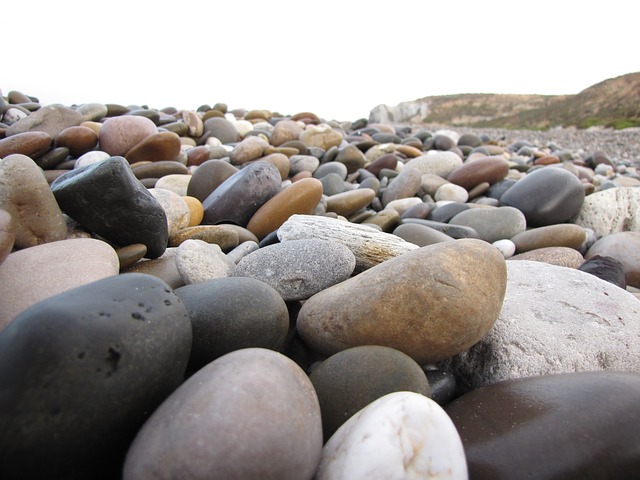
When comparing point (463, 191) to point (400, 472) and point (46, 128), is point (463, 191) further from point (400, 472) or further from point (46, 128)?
point (46, 128)

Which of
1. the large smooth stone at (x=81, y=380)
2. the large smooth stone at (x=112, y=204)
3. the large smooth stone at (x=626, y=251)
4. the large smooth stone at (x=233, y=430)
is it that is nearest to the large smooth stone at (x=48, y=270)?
the large smooth stone at (x=112, y=204)

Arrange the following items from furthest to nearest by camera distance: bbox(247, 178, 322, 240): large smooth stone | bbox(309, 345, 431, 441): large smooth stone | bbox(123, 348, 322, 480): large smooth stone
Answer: bbox(247, 178, 322, 240): large smooth stone
bbox(309, 345, 431, 441): large smooth stone
bbox(123, 348, 322, 480): large smooth stone

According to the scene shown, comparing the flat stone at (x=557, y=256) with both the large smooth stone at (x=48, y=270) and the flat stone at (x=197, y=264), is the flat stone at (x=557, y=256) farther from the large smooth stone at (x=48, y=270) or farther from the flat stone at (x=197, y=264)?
the large smooth stone at (x=48, y=270)

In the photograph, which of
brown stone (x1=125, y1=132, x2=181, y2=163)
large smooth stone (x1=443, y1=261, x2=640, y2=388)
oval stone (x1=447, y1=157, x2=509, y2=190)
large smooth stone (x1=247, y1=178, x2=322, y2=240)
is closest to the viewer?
large smooth stone (x1=443, y1=261, x2=640, y2=388)

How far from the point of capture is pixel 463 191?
4.65m

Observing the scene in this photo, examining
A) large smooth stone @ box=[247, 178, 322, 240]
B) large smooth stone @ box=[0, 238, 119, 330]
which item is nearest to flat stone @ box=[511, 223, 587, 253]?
large smooth stone @ box=[247, 178, 322, 240]

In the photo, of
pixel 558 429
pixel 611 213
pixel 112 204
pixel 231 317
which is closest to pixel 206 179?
pixel 112 204

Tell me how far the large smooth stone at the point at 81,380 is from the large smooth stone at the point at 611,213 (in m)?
4.09

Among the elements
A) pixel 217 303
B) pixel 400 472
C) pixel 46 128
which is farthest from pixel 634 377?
pixel 46 128

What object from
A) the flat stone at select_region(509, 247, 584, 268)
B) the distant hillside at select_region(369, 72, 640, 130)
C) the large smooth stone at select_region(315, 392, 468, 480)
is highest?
the distant hillside at select_region(369, 72, 640, 130)

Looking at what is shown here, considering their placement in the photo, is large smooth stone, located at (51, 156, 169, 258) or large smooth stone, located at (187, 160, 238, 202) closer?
large smooth stone, located at (51, 156, 169, 258)

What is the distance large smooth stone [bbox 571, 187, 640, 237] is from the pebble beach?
0.79 meters

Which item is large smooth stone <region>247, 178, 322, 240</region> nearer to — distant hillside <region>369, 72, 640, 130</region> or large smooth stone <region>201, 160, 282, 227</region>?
large smooth stone <region>201, 160, 282, 227</region>

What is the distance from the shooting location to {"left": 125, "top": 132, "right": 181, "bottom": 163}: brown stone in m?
4.32
